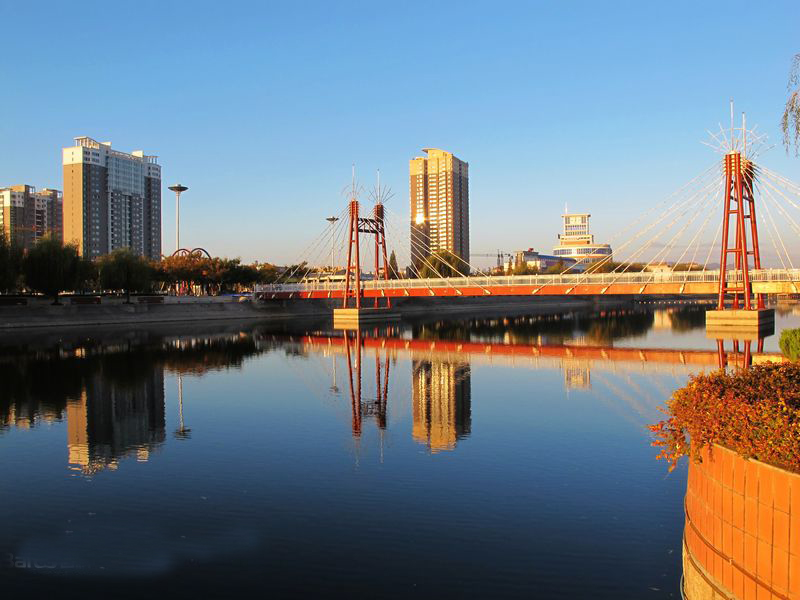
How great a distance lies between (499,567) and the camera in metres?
8.98

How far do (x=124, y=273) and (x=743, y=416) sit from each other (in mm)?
71986

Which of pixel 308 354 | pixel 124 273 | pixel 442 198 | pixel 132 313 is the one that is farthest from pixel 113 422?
pixel 442 198

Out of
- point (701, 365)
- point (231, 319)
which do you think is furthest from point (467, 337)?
point (231, 319)

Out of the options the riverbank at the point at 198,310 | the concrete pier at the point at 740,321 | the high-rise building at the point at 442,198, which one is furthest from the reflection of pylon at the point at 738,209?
the high-rise building at the point at 442,198

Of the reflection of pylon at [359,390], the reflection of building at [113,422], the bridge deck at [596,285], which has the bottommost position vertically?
the reflection of pylon at [359,390]

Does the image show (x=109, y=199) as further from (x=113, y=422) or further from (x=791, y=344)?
(x=791, y=344)

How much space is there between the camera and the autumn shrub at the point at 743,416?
6062 mm

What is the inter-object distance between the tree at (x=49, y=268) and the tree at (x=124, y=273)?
756cm

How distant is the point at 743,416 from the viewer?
650cm

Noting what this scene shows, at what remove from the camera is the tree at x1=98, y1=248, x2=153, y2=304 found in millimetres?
70375

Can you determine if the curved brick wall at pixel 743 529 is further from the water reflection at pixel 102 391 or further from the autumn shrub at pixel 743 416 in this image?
the water reflection at pixel 102 391

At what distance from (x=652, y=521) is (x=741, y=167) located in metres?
48.6

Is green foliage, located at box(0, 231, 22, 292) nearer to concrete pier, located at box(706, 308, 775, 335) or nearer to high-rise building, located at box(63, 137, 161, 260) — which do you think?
concrete pier, located at box(706, 308, 775, 335)

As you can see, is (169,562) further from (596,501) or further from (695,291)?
(695,291)
